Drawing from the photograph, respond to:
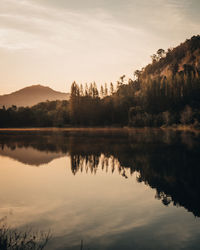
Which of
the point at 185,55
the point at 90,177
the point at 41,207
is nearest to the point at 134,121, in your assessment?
the point at 90,177

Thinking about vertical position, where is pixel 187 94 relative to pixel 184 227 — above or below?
above

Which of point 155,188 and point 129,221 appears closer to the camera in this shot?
point 129,221

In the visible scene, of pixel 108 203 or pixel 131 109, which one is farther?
pixel 131 109

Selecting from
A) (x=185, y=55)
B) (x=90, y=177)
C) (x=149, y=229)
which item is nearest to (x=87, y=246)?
(x=149, y=229)

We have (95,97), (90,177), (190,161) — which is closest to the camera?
(90,177)

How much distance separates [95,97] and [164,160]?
114 m

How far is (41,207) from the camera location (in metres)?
11.4

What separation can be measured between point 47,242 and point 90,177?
1006 centimetres

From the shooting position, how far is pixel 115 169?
66.6 ft

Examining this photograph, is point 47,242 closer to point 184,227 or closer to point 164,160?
point 184,227

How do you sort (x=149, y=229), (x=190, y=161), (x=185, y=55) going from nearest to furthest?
1. (x=149, y=229)
2. (x=190, y=161)
3. (x=185, y=55)

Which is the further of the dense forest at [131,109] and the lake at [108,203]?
the dense forest at [131,109]

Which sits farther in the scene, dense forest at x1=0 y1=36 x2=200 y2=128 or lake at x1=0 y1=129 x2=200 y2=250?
dense forest at x1=0 y1=36 x2=200 y2=128

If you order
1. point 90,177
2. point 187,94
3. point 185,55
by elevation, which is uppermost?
point 185,55
